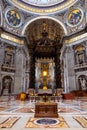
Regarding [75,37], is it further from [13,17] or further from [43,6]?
[13,17]

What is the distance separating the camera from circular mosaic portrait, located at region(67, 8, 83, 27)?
20316 millimetres

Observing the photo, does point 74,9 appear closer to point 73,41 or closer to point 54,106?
point 73,41

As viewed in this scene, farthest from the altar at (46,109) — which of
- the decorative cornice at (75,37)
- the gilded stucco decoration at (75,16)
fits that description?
the gilded stucco decoration at (75,16)

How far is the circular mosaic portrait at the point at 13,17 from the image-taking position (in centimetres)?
2024

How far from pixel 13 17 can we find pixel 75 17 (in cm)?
1010

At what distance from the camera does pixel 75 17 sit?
2088 cm

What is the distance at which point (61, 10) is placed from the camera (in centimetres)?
2183

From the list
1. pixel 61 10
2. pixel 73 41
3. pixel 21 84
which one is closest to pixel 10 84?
pixel 21 84

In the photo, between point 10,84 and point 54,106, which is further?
point 10,84

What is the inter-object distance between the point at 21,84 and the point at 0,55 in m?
5.17

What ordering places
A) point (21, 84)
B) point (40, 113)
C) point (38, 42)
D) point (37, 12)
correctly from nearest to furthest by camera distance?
point (40, 113)
point (38, 42)
point (21, 84)
point (37, 12)

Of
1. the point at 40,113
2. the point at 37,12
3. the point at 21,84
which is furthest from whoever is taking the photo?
the point at 37,12

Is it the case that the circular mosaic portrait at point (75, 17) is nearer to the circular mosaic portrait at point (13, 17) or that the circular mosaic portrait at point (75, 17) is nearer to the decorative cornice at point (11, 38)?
the decorative cornice at point (11, 38)

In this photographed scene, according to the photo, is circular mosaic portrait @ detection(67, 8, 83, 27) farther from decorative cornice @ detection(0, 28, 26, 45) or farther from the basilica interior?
decorative cornice @ detection(0, 28, 26, 45)
